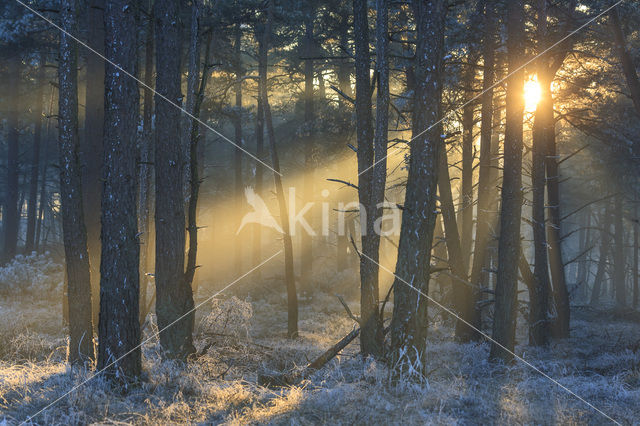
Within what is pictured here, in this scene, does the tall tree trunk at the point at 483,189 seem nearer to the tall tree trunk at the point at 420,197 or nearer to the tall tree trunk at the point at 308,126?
the tall tree trunk at the point at 420,197

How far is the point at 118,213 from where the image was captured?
22.6ft

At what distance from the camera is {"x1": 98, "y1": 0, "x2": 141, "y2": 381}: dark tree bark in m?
6.88

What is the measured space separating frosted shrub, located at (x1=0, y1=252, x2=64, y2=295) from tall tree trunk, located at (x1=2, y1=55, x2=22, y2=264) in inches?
203

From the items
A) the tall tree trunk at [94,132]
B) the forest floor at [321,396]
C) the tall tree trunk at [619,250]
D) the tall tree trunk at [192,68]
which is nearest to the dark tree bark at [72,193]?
the forest floor at [321,396]

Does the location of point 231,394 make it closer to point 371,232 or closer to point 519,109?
point 371,232

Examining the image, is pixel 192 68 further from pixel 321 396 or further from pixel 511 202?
pixel 321 396

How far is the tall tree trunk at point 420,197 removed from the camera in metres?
→ 7.42

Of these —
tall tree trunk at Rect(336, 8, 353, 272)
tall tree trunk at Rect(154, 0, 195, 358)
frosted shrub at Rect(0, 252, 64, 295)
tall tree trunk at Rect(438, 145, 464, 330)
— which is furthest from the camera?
tall tree trunk at Rect(336, 8, 353, 272)

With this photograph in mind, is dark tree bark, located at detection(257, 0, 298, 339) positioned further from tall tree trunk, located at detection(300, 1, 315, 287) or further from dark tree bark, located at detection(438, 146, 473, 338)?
tall tree trunk, located at detection(300, 1, 315, 287)

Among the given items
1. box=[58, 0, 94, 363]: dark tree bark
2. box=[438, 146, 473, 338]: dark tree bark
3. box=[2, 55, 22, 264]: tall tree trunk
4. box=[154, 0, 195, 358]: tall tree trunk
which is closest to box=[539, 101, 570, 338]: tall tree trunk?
box=[438, 146, 473, 338]: dark tree bark

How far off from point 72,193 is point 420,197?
235 inches

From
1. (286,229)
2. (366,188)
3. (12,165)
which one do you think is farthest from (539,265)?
(12,165)

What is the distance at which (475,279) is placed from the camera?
1439 centimetres

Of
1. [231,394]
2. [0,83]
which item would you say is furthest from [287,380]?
[0,83]
